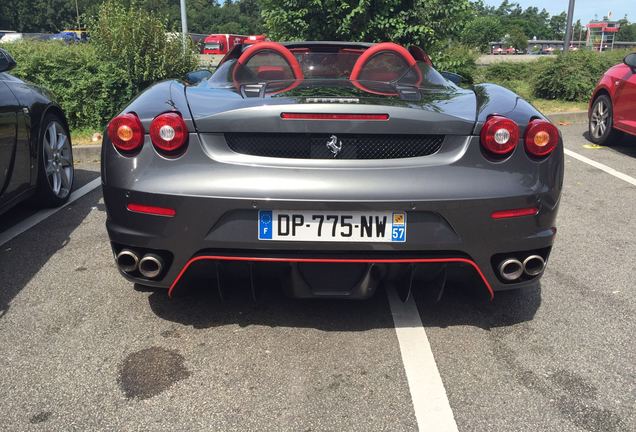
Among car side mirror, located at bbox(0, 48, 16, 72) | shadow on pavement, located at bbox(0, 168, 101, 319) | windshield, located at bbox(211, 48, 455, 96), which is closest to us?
windshield, located at bbox(211, 48, 455, 96)

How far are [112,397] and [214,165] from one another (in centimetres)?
100

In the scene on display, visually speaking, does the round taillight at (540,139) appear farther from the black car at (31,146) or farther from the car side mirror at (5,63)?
the car side mirror at (5,63)

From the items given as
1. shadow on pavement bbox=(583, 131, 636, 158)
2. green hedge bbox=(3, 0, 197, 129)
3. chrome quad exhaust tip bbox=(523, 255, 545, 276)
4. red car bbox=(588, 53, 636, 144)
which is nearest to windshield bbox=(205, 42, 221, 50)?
green hedge bbox=(3, 0, 197, 129)

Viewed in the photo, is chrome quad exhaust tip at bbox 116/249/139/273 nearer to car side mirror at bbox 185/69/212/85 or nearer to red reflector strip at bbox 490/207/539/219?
car side mirror at bbox 185/69/212/85

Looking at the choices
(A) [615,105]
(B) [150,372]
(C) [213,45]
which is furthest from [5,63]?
(C) [213,45]

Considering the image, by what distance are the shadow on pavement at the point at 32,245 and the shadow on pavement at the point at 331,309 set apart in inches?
33.1

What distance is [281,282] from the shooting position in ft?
8.95

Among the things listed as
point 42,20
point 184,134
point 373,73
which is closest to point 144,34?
point 373,73

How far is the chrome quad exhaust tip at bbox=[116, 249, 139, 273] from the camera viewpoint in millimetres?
2686

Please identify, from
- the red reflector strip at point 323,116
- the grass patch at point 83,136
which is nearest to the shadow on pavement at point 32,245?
the red reflector strip at point 323,116

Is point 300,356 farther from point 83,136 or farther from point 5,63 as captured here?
point 83,136

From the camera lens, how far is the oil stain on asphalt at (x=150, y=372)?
2.41 metres

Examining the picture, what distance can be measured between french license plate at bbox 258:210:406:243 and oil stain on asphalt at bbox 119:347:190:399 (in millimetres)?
669

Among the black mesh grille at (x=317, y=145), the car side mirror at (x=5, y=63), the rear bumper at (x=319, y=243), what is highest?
the car side mirror at (x=5, y=63)
